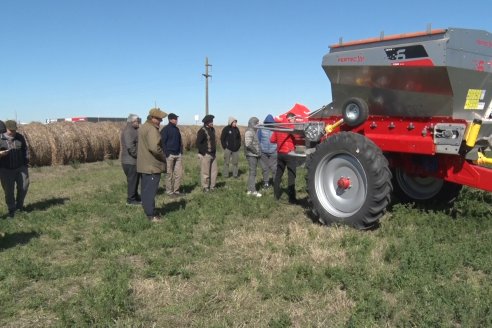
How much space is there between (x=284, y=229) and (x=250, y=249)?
1097 mm

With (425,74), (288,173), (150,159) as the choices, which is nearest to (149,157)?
(150,159)

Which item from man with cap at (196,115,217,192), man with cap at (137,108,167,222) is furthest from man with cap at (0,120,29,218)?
man with cap at (196,115,217,192)

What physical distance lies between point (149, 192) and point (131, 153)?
67.6 inches

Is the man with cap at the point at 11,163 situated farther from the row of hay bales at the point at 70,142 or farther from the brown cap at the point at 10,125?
the row of hay bales at the point at 70,142

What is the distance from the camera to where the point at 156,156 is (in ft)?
24.1

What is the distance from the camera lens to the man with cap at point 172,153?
9906mm

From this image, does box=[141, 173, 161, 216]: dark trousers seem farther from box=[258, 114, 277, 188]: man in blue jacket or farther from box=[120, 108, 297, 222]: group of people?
box=[258, 114, 277, 188]: man in blue jacket

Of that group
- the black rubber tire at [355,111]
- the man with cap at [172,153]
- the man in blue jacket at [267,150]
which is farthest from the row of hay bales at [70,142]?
the black rubber tire at [355,111]

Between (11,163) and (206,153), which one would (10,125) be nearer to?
(11,163)

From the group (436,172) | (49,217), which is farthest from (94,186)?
(436,172)

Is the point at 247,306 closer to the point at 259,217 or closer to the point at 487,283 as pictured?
the point at 487,283

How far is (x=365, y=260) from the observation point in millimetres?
4812

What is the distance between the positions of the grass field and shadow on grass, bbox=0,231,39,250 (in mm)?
14

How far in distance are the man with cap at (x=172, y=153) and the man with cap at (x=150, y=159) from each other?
2.49 metres
